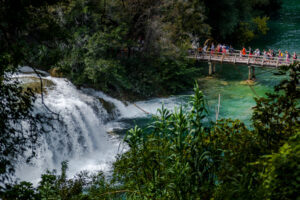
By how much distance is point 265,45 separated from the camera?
36125mm

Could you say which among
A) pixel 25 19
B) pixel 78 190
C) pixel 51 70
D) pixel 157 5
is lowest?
pixel 78 190

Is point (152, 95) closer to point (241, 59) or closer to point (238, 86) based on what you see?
point (238, 86)

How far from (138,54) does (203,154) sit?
20.2 metres

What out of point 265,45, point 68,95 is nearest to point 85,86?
point 68,95

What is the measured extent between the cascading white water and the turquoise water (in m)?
1.29

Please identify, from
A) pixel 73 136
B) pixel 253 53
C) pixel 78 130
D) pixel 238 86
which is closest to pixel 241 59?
pixel 253 53

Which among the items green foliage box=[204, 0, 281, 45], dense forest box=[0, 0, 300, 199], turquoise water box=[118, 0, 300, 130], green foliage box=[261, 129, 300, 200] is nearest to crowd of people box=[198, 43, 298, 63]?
turquoise water box=[118, 0, 300, 130]

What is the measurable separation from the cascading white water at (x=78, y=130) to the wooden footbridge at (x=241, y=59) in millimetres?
7831

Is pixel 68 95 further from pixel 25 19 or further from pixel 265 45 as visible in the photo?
pixel 265 45

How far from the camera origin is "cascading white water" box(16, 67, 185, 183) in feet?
47.7

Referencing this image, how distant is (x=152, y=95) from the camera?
915 inches

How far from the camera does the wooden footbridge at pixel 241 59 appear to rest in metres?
25.3

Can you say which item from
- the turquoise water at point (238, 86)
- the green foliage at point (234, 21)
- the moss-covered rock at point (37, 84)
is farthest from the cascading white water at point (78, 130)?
the green foliage at point (234, 21)

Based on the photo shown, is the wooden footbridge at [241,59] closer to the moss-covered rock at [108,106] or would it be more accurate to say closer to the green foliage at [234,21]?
the green foliage at [234,21]
